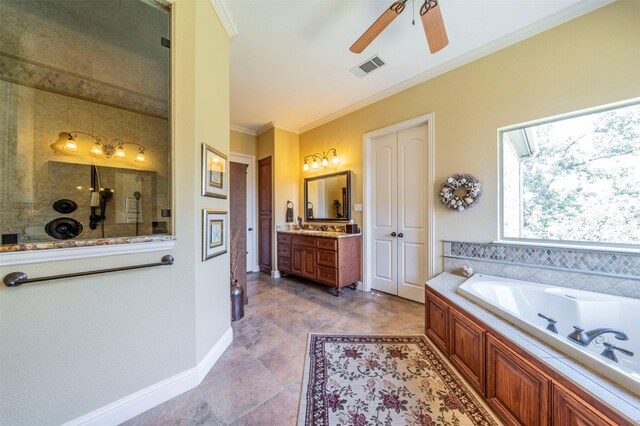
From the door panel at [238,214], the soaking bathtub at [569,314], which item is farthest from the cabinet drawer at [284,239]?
the soaking bathtub at [569,314]

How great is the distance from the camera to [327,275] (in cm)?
333

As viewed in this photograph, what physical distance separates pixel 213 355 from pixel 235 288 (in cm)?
82

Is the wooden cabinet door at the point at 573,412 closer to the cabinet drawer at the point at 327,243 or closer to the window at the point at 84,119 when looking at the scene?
the window at the point at 84,119

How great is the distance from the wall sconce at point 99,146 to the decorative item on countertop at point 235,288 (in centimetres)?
123

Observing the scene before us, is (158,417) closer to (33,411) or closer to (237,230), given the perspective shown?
(33,411)

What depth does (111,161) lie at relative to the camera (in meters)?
2.04

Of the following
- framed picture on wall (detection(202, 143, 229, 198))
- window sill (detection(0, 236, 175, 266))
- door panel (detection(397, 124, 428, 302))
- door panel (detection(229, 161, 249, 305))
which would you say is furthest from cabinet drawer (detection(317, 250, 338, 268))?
window sill (detection(0, 236, 175, 266))

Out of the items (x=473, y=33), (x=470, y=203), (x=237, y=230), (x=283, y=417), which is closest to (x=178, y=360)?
(x=283, y=417)

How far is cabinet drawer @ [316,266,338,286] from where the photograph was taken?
322cm

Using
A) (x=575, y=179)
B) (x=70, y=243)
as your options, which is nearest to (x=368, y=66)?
(x=575, y=179)

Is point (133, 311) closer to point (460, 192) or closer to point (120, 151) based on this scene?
point (120, 151)

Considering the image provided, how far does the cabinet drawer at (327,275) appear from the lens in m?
3.22

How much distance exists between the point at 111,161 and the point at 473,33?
356 cm

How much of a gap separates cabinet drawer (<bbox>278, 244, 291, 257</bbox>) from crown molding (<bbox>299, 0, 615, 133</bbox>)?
2527mm
